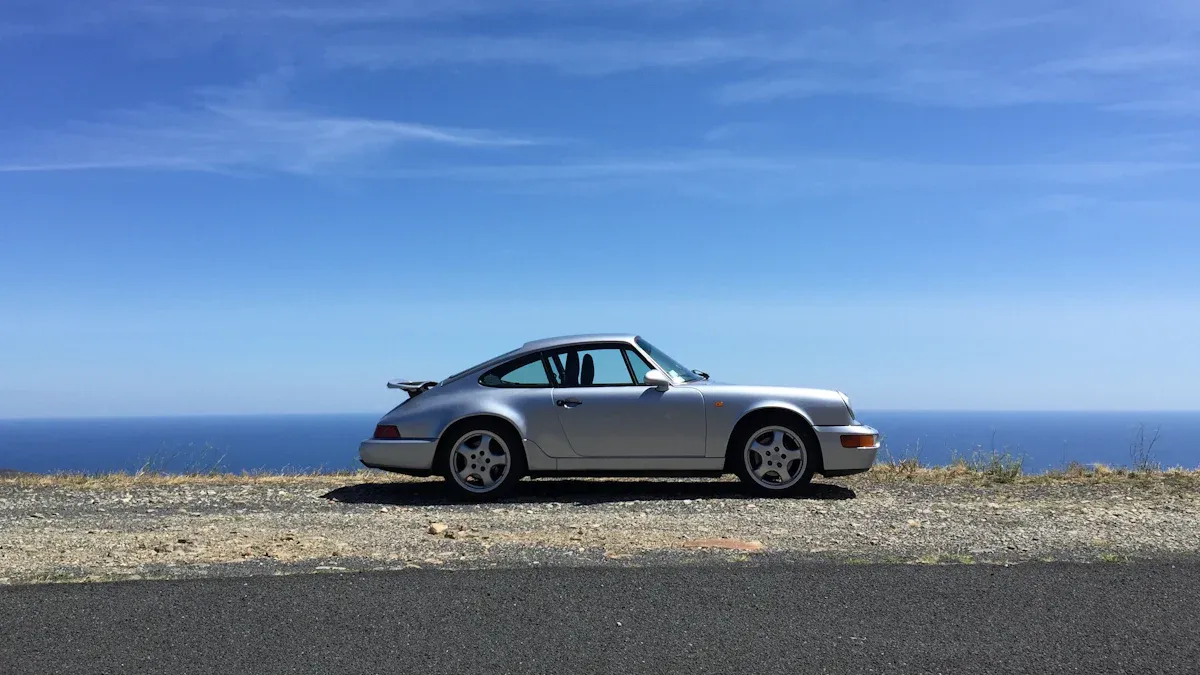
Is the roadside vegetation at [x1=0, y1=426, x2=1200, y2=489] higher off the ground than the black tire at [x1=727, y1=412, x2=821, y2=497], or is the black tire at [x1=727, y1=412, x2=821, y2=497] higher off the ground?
the black tire at [x1=727, y1=412, x2=821, y2=497]

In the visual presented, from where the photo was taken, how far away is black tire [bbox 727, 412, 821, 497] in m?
8.53

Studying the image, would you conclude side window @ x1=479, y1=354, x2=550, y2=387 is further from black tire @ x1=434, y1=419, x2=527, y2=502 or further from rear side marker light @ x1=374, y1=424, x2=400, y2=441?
rear side marker light @ x1=374, y1=424, x2=400, y2=441

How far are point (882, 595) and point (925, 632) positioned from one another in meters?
0.55

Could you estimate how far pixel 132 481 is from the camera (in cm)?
1057

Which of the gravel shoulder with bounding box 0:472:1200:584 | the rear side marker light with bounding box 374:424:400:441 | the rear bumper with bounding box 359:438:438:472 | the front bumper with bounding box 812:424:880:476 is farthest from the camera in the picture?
the rear side marker light with bounding box 374:424:400:441

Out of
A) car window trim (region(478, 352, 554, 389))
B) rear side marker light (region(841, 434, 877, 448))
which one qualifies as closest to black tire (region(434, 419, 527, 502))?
car window trim (region(478, 352, 554, 389))

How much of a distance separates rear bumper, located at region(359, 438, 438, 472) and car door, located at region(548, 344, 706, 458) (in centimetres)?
124

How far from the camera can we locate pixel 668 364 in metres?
9.20

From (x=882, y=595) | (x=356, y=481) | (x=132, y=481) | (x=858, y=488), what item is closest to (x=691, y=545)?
(x=882, y=595)

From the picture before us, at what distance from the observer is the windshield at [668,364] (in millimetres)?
9055

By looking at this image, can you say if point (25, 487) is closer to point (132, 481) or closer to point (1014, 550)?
point (132, 481)

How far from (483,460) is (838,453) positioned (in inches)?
123

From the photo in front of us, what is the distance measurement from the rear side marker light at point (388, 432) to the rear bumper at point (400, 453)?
5 cm

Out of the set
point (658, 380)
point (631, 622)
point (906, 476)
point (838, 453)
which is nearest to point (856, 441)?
point (838, 453)
